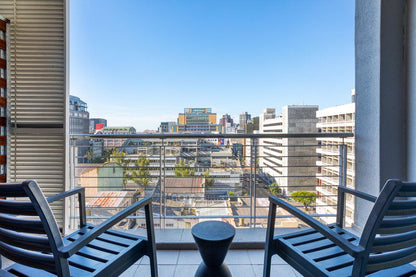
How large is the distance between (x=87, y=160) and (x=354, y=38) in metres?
3.24

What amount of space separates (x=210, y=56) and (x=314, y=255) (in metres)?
5.04

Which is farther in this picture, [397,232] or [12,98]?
[12,98]

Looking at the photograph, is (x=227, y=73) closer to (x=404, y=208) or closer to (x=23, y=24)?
(x=23, y=24)

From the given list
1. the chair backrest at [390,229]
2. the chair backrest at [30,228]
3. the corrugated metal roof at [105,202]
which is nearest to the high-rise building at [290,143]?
the chair backrest at [390,229]

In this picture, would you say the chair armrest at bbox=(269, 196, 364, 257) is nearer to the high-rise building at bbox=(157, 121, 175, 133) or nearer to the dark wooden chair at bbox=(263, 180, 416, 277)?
the dark wooden chair at bbox=(263, 180, 416, 277)

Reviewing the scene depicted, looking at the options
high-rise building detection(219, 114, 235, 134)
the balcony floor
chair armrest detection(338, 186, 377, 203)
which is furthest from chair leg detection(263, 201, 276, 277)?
high-rise building detection(219, 114, 235, 134)

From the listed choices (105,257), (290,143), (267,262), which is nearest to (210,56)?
(290,143)

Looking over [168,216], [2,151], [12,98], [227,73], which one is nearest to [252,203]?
[168,216]

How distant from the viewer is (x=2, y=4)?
200 cm

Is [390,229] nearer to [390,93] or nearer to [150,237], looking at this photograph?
[150,237]

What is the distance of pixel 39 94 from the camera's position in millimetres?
2051

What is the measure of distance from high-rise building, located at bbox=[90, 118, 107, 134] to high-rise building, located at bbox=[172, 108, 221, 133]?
0.93 meters

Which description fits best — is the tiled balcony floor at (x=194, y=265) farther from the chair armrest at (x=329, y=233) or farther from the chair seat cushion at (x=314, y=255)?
the chair armrest at (x=329, y=233)

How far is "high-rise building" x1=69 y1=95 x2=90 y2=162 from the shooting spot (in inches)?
84.6
